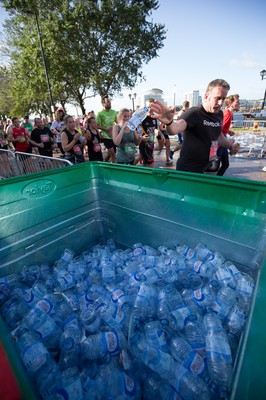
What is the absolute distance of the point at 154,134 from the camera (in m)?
5.20

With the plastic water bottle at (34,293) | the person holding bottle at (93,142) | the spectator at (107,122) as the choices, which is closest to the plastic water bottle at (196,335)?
the plastic water bottle at (34,293)

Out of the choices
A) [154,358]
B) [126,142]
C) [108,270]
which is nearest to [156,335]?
[154,358]

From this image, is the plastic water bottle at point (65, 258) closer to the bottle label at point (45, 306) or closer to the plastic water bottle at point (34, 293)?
the plastic water bottle at point (34, 293)

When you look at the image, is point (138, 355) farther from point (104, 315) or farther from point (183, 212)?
point (183, 212)

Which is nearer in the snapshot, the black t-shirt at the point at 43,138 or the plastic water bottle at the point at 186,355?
the plastic water bottle at the point at 186,355

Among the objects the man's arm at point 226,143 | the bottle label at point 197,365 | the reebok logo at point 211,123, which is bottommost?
the bottle label at point 197,365

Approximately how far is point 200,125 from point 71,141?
10.2 ft

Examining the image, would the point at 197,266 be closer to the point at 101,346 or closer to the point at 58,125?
the point at 101,346

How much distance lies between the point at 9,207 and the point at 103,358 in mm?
1495

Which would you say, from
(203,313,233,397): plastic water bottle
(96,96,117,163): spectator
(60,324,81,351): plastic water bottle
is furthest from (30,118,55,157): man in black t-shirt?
(203,313,233,397): plastic water bottle

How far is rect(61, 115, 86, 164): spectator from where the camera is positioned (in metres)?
4.55

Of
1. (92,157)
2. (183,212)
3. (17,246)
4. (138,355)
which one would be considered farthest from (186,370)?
(92,157)

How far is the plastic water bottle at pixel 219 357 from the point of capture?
1153 millimetres

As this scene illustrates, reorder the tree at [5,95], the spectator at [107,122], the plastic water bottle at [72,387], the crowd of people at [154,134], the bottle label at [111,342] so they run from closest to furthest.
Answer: the plastic water bottle at [72,387], the bottle label at [111,342], the crowd of people at [154,134], the spectator at [107,122], the tree at [5,95]
